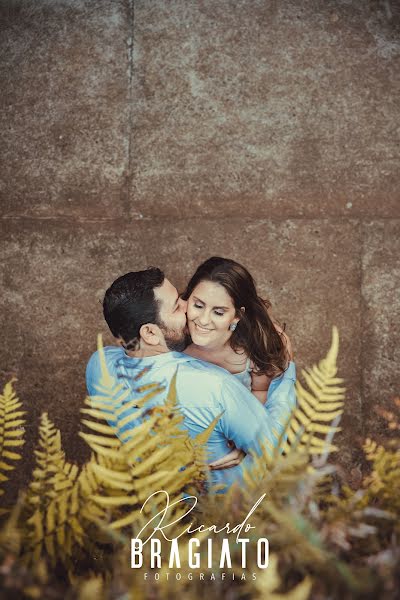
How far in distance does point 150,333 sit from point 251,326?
75 cm

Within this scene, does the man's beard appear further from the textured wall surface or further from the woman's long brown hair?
the textured wall surface

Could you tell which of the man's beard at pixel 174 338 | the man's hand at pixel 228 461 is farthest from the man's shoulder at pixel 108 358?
the man's hand at pixel 228 461

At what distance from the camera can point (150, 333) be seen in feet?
8.93

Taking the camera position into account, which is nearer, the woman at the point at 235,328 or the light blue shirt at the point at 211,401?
the light blue shirt at the point at 211,401

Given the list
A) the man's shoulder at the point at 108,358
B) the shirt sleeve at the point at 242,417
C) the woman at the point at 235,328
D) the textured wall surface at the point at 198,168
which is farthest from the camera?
the textured wall surface at the point at 198,168

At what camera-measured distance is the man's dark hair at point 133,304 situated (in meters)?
2.68

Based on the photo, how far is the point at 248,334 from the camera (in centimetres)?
309

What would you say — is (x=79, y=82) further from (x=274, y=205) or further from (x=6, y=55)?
(x=274, y=205)

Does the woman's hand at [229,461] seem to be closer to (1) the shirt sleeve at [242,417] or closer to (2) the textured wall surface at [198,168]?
(1) the shirt sleeve at [242,417]

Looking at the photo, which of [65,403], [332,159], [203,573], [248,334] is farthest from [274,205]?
[203,573]

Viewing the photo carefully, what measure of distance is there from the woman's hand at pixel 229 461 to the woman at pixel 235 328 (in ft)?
1.83

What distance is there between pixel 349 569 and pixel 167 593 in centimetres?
38

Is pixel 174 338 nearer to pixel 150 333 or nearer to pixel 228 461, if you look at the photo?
pixel 150 333

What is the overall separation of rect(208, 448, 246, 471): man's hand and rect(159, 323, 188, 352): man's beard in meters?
0.75
